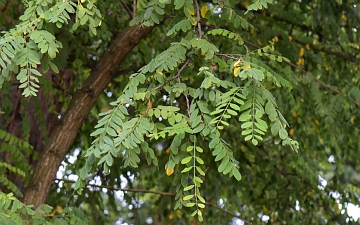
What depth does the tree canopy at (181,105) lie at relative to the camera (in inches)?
82.0

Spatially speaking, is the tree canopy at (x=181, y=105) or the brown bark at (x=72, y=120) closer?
the tree canopy at (x=181, y=105)

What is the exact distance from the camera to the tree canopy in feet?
6.83

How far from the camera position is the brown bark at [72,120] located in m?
3.34

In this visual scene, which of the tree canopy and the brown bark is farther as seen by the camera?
the brown bark

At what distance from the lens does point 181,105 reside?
14.4ft

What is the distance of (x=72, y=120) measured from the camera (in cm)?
342

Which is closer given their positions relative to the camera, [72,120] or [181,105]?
[72,120]

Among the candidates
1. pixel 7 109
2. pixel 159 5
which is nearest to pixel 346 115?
pixel 159 5

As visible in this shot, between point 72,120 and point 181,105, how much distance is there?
45.0 inches

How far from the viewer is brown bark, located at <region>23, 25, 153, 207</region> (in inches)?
132

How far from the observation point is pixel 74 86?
451 centimetres

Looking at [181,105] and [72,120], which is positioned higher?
[72,120]

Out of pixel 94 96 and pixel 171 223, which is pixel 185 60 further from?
pixel 171 223

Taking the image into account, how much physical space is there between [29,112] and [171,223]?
1.45m
